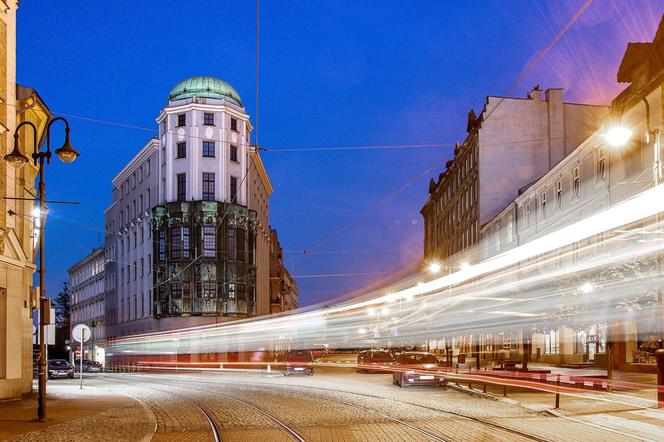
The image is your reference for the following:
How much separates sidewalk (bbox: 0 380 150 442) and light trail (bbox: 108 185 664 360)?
55.1 feet

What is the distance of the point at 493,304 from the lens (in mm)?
39875

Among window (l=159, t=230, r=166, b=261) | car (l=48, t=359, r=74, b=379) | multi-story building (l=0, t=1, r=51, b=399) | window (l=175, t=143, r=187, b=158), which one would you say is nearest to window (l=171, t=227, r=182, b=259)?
window (l=159, t=230, r=166, b=261)

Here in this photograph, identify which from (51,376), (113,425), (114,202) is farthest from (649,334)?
(114,202)

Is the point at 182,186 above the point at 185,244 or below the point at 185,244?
above

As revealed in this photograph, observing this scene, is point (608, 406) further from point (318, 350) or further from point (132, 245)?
point (132, 245)

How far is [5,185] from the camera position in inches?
957

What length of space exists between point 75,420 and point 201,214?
4659cm

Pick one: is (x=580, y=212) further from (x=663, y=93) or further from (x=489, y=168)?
(x=489, y=168)

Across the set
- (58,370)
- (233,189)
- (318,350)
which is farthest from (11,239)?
(318,350)

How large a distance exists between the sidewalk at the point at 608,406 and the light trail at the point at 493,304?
439cm

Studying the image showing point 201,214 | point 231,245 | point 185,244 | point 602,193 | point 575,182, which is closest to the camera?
point 602,193

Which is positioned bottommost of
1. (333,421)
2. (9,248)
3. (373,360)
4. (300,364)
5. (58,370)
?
(58,370)

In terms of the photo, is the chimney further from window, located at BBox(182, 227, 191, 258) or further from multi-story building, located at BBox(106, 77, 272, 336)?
window, located at BBox(182, 227, 191, 258)

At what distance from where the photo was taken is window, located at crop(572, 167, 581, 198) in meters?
40.9
